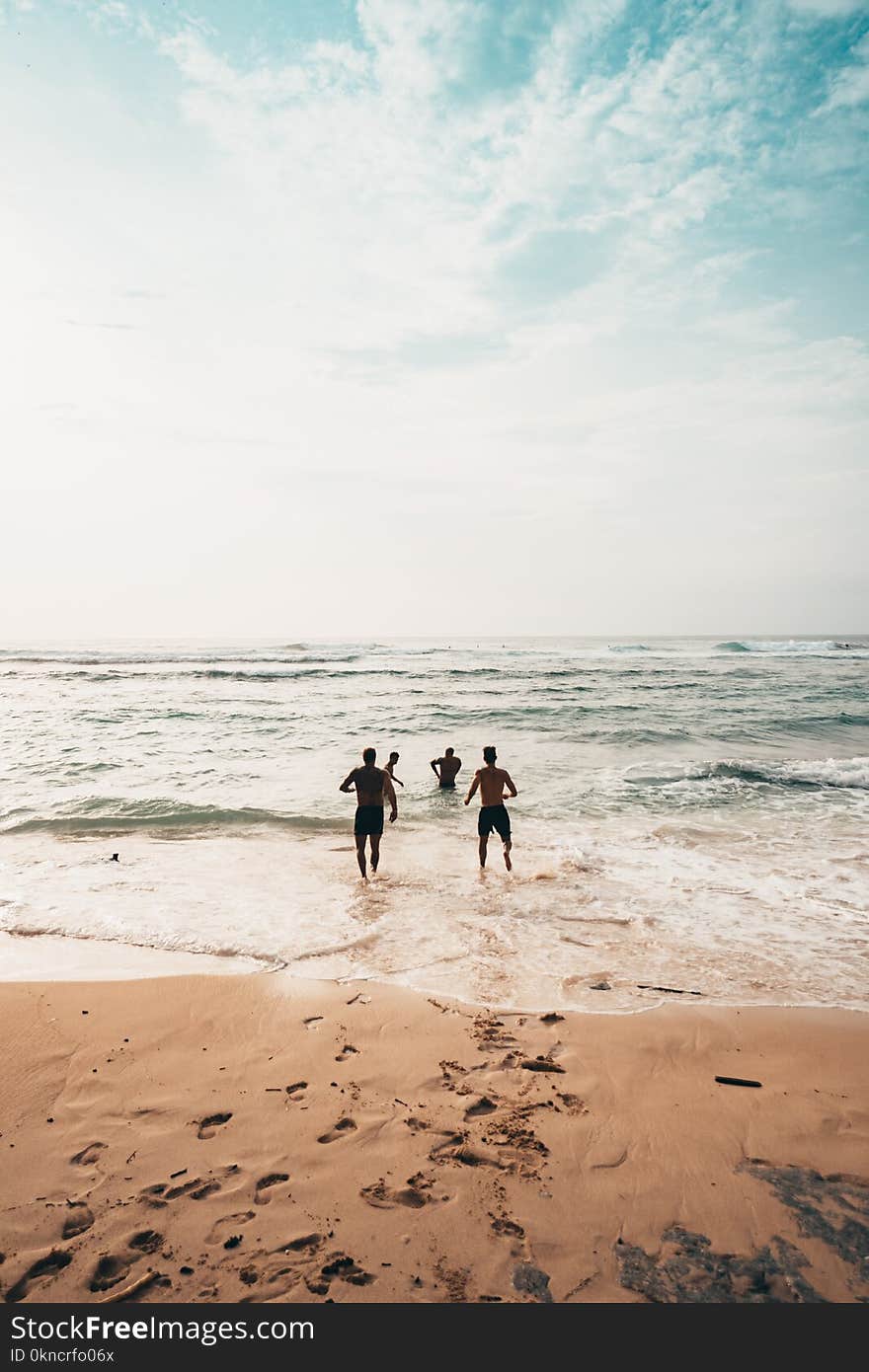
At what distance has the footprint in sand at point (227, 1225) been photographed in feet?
10.2

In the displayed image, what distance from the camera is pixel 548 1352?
262cm

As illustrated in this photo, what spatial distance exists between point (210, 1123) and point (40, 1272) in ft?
3.66

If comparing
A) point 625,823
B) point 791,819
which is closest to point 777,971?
point 625,823

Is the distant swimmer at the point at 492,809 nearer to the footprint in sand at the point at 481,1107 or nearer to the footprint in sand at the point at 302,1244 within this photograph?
the footprint in sand at the point at 481,1107

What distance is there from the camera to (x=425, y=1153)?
3.69m

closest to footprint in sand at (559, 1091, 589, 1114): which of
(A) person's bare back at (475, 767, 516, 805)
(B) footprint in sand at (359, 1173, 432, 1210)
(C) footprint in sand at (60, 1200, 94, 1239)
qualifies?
(B) footprint in sand at (359, 1173, 432, 1210)

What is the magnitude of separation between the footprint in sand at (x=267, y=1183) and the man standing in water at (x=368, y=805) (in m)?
5.55

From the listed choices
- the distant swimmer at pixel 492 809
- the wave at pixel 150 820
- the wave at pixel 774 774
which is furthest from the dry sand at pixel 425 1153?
the wave at pixel 774 774

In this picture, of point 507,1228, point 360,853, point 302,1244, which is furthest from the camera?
point 360,853

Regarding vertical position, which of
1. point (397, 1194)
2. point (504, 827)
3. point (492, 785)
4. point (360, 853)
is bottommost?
point (360, 853)

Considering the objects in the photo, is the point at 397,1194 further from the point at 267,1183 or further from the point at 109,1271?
the point at 109,1271

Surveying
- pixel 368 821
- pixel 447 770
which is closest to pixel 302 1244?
pixel 368 821

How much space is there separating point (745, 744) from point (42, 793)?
19095 mm

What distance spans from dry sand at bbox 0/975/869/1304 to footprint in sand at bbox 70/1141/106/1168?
2 centimetres
